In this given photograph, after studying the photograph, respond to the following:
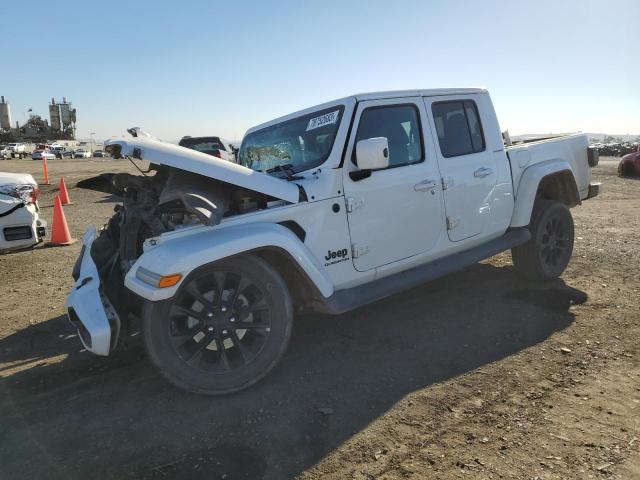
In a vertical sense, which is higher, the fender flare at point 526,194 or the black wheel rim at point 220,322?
the fender flare at point 526,194

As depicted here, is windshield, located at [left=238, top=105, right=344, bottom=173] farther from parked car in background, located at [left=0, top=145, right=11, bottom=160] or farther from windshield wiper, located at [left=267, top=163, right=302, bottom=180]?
parked car in background, located at [left=0, top=145, right=11, bottom=160]

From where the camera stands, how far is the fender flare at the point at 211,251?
2662 millimetres

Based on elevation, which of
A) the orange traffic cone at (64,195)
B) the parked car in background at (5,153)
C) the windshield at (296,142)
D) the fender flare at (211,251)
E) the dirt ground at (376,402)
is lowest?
the dirt ground at (376,402)

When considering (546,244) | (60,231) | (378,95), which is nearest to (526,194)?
(546,244)

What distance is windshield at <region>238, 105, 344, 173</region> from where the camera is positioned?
11.8 feet

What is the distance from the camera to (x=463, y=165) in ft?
13.6

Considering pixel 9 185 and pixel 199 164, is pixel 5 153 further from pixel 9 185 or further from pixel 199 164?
pixel 199 164

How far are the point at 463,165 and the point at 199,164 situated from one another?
8.02 ft

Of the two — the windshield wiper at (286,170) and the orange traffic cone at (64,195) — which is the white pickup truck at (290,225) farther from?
the orange traffic cone at (64,195)

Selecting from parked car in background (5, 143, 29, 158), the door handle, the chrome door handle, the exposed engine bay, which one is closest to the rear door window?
the chrome door handle

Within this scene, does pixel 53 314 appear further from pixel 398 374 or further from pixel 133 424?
pixel 398 374

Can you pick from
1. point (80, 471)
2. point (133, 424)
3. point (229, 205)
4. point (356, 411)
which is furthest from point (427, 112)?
point (80, 471)

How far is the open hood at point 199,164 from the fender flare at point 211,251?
0.25m

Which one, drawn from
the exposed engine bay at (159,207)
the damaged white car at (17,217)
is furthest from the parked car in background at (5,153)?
the exposed engine bay at (159,207)
